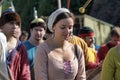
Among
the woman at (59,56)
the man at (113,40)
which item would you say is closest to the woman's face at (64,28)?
the woman at (59,56)

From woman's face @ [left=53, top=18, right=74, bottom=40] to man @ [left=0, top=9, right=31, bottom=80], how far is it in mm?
557

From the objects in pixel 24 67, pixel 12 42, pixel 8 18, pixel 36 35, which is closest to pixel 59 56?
pixel 24 67

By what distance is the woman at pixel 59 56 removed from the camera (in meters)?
5.04

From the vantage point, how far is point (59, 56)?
16.9 feet

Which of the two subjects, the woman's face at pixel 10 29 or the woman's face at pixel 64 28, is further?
the woman's face at pixel 10 29

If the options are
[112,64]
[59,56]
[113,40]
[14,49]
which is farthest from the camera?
[113,40]

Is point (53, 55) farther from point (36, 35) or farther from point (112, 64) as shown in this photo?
point (36, 35)

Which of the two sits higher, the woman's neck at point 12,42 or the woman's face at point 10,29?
the woman's face at point 10,29

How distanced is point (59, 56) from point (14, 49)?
1.84ft

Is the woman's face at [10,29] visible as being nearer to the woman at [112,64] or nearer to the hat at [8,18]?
the hat at [8,18]

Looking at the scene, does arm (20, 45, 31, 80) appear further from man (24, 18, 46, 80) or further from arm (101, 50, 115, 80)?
man (24, 18, 46, 80)

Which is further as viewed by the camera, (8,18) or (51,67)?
(8,18)

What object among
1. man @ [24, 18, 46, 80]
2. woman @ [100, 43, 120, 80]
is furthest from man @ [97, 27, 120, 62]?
woman @ [100, 43, 120, 80]

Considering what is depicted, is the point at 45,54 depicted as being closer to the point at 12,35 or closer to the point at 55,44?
the point at 55,44
